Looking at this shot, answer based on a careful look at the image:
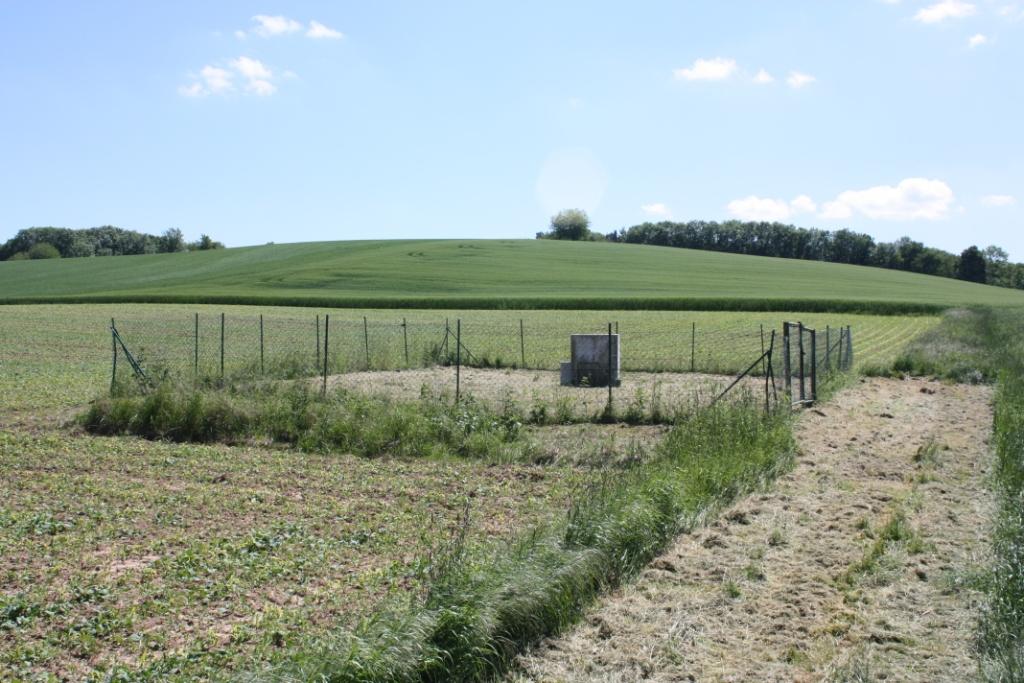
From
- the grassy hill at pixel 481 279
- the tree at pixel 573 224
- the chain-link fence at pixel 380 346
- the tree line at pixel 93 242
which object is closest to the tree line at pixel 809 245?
the tree at pixel 573 224

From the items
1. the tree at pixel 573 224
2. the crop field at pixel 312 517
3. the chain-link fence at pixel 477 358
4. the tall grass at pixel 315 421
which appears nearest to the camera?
the crop field at pixel 312 517

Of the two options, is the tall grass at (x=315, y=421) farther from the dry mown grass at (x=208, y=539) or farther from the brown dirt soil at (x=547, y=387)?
the brown dirt soil at (x=547, y=387)

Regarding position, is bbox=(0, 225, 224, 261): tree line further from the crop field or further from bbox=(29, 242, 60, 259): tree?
the crop field

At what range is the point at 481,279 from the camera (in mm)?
76188

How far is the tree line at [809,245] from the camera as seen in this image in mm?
133000

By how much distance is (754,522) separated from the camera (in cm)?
999

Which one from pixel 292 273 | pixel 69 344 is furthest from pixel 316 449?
pixel 292 273

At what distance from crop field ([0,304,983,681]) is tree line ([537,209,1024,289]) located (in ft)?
411

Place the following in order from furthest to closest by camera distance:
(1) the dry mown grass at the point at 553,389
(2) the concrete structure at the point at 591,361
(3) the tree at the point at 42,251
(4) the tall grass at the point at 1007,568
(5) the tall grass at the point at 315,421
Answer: (3) the tree at the point at 42,251
(2) the concrete structure at the point at 591,361
(1) the dry mown grass at the point at 553,389
(5) the tall grass at the point at 315,421
(4) the tall grass at the point at 1007,568

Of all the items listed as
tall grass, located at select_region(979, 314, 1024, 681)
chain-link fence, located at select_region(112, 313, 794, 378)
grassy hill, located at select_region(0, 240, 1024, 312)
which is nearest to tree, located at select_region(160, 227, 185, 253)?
grassy hill, located at select_region(0, 240, 1024, 312)

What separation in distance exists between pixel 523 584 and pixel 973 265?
456 feet

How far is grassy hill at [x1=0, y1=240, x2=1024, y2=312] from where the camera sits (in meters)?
64.5

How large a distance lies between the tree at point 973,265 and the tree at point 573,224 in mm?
61097

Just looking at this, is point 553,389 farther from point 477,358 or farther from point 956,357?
point 956,357
